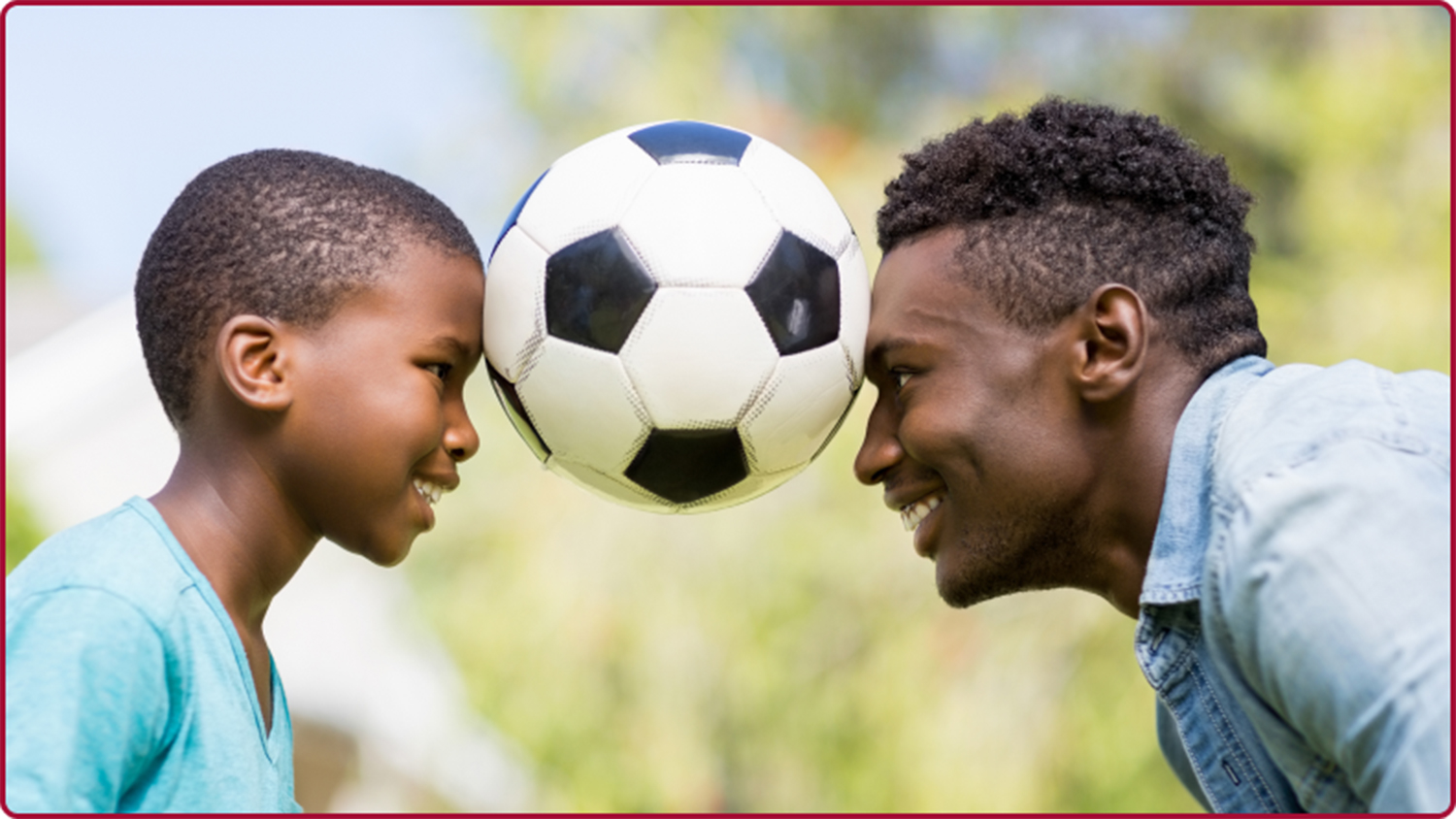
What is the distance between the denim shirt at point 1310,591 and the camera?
1834 mm

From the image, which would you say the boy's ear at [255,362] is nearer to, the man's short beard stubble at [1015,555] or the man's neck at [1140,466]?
the man's short beard stubble at [1015,555]

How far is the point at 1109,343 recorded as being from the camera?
2535mm

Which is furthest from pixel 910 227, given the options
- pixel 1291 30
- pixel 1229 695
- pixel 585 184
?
pixel 1291 30

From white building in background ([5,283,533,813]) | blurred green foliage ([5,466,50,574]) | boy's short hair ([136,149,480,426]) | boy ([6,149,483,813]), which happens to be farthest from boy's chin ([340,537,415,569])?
blurred green foliage ([5,466,50,574])

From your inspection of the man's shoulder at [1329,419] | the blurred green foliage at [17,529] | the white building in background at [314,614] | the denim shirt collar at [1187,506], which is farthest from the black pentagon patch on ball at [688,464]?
the blurred green foliage at [17,529]

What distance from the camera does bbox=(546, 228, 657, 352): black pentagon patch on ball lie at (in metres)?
2.58

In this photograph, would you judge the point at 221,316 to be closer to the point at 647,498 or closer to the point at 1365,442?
the point at 647,498

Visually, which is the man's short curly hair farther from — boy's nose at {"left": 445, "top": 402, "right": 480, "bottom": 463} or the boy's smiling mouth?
the boy's smiling mouth

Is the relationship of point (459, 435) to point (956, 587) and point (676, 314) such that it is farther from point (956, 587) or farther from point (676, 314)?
point (956, 587)

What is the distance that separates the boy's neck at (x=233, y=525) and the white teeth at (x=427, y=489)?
0.25 metres

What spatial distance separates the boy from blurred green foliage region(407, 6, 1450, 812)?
447cm

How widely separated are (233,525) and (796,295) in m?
1.20

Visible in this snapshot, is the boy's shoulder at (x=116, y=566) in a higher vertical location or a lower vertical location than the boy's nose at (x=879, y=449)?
lower

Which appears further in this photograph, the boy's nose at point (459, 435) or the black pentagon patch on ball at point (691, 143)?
the black pentagon patch on ball at point (691, 143)
